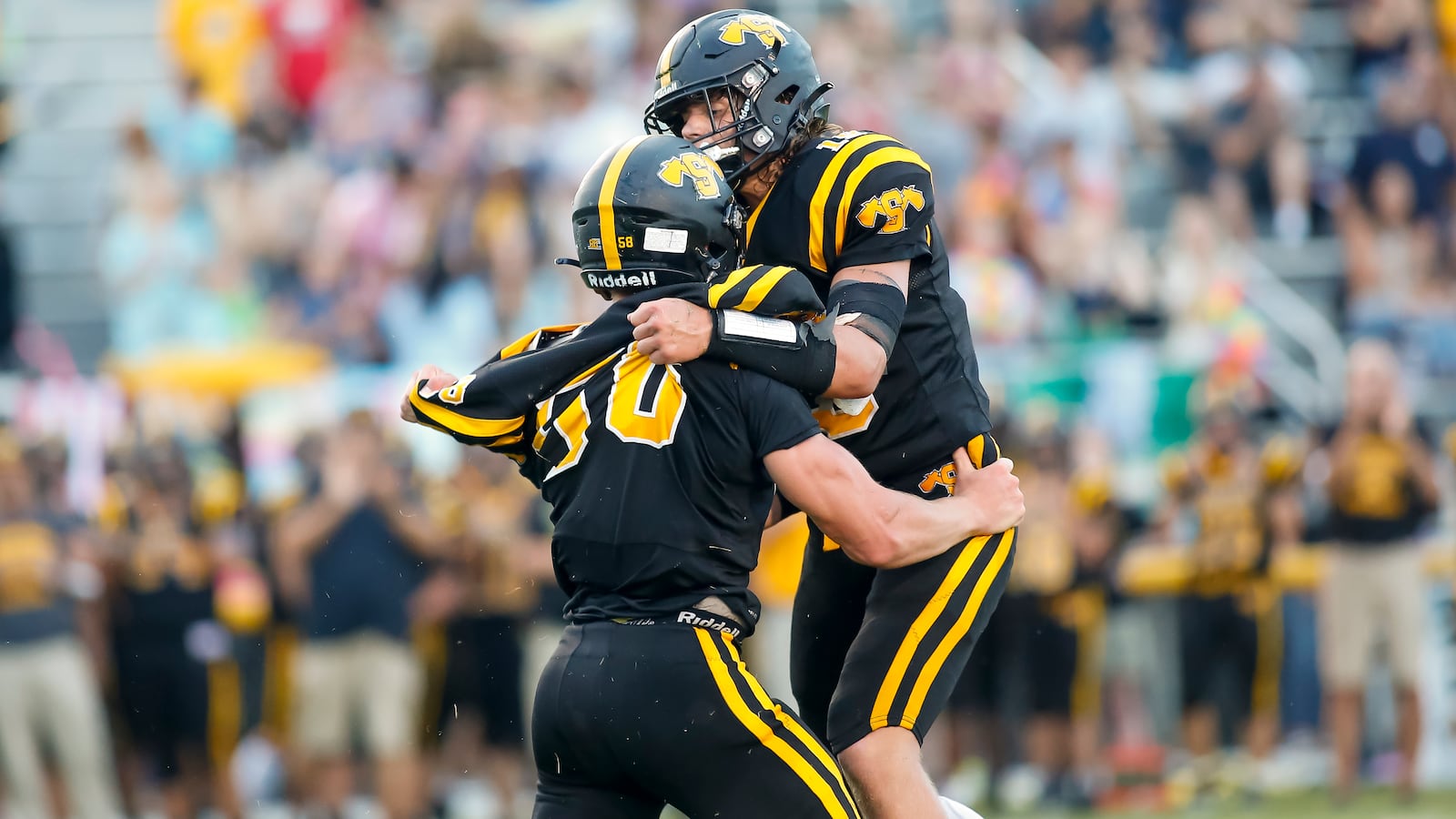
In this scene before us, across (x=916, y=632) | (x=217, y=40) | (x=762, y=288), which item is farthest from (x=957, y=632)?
(x=217, y=40)

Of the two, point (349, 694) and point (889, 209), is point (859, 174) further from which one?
point (349, 694)

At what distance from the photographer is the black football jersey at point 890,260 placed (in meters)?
4.87

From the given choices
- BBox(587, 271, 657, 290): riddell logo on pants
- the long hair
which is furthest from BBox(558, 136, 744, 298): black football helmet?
the long hair

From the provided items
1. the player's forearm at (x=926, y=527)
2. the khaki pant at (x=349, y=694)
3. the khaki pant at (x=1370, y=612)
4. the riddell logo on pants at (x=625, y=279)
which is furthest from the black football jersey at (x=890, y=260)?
the khaki pant at (x=1370, y=612)

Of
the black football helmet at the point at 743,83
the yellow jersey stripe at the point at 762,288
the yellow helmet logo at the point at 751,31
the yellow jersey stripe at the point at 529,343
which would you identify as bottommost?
the yellow jersey stripe at the point at 529,343

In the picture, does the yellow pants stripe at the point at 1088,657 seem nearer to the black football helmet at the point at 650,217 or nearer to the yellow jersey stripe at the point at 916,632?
the yellow jersey stripe at the point at 916,632

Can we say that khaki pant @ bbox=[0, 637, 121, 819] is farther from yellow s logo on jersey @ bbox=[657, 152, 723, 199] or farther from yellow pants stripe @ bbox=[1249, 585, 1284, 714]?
yellow s logo on jersey @ bbox=[657, 152, 723, 199]

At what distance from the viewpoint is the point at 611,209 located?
441 centimetres

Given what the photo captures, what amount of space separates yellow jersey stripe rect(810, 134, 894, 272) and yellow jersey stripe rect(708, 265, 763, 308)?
1.20 feet

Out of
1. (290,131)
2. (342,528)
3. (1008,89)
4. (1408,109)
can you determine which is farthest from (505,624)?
(1408,109)

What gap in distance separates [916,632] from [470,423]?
1286mm

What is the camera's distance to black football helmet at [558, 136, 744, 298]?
14.5ft

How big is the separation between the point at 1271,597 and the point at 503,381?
8.06 meters

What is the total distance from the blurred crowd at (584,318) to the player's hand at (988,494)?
5577mm
